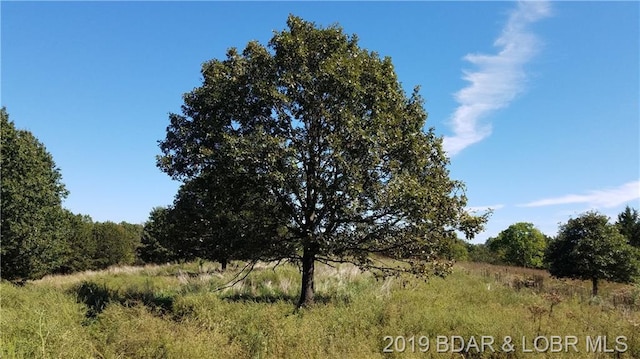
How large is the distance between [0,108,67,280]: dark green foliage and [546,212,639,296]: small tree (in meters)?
31.8

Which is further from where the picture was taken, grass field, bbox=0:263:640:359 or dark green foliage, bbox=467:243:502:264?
dark green foliage, bbox=467:243:502:264

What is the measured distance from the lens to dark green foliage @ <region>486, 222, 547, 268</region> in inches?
2687

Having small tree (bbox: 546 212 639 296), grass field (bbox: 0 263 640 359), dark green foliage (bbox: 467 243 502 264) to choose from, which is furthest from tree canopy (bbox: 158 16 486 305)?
dark green foliage (bbox: 467 243 502 264)

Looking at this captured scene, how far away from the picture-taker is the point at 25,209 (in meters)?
24.0

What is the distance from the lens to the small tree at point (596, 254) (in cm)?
2267

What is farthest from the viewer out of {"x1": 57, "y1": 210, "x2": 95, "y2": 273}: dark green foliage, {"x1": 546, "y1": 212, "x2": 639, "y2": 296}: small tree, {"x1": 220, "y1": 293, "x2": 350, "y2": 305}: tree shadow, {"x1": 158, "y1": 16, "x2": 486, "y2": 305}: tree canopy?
{"x1": 57, "y1": 210, "x2": 95, "y2": 273}: dark green foliage

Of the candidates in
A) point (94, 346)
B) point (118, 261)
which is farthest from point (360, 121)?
point (118, 261)

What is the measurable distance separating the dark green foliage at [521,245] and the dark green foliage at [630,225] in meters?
11.3

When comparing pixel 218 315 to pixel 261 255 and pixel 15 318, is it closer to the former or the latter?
pixel 261 255

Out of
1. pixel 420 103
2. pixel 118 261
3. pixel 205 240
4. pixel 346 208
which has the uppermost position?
pixel 420 103

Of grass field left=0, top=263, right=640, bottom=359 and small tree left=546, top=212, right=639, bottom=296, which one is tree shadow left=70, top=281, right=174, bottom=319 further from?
small tree left=546, top=212, right=639, bottom=296

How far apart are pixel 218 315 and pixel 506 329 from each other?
7.87m

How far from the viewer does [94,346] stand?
9.12 meters

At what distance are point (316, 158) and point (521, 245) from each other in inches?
2628
